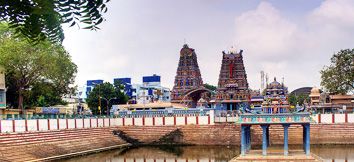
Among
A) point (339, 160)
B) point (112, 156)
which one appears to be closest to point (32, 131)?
point (112, 156)

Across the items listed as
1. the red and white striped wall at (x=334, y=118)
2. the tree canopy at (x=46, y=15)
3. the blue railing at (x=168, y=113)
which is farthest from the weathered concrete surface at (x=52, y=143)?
the tree canopy at (x=46, y=15)

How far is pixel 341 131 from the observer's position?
36094mm

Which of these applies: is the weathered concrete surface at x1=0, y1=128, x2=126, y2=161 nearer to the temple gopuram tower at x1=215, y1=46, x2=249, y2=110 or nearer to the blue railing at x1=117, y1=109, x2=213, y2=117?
the blue railing at x1=117, y1=109, x2=213, y2=117

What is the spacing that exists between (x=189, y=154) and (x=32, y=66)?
48.2 feet

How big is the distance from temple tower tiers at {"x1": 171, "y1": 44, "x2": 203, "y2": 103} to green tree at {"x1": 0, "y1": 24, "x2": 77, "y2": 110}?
24183 mm

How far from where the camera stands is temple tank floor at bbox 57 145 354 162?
29300 millimetres

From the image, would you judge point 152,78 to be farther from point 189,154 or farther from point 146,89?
point 189,154

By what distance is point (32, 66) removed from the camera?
124ft

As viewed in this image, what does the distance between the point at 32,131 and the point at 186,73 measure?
35.6 m

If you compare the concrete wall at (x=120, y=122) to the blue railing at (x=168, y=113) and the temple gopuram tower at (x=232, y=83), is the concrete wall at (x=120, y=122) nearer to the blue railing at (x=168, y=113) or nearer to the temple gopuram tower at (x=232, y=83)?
the blue railing at (x=168, y=113)

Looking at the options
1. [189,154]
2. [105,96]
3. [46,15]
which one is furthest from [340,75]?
[46,15]

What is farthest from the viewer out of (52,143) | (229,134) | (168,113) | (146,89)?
(146,89)

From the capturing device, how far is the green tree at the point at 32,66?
35.5m

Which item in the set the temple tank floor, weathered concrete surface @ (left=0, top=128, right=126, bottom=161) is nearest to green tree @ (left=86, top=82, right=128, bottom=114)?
weathered concrete surface @ (left=0, top=128, right=126, bottom=161)
